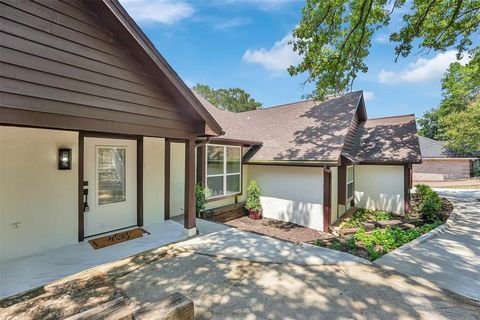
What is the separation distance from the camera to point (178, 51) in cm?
1122

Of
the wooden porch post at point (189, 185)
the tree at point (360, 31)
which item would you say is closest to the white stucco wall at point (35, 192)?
the wooden porch post at point (189, 185)

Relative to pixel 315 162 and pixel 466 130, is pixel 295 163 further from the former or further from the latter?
pixel 466 130

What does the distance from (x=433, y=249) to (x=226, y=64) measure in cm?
1425

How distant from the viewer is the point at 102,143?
17.9ft

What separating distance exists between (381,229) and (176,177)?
6.89 m

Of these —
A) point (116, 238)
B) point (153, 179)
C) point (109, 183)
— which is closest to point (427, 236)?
point (153, 179)

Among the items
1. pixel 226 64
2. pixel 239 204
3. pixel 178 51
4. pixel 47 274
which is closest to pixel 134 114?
pixel 47 274

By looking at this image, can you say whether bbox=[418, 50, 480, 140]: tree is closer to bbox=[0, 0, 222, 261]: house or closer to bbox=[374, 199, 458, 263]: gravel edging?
bbox=[374, 199, 458, 263]: gravel edging

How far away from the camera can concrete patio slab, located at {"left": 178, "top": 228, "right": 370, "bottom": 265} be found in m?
4.44

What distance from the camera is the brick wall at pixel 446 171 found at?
26016 mm

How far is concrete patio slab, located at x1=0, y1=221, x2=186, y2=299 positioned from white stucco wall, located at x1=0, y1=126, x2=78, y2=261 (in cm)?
28

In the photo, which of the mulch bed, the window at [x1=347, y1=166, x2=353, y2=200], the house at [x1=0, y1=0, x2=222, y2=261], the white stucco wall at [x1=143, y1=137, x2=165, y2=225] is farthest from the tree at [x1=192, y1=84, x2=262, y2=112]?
the house at [x1=0, y1=0, x2=222, y2=261]

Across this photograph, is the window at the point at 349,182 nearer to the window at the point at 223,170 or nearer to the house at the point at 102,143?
the house at the point at 102,143

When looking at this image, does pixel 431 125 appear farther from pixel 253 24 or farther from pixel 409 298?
pixel 409 298
